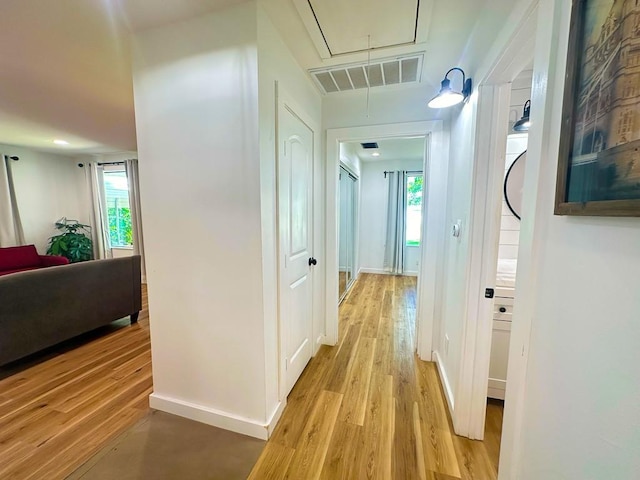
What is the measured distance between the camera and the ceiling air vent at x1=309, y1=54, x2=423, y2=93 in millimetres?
1827

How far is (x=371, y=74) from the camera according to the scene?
6.47 ft

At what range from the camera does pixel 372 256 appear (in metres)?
5.69

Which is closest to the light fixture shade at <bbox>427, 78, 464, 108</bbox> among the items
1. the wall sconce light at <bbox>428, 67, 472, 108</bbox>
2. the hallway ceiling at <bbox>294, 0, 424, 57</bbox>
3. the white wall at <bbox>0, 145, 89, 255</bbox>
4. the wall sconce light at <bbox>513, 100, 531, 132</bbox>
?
the wall sconce light at <bbox>428, 67, 472, 108</bbox>

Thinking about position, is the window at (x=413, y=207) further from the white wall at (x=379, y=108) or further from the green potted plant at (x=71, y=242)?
the green potted plant at (x=71, y=242)

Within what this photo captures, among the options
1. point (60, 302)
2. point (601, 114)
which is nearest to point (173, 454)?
point (60, 302)

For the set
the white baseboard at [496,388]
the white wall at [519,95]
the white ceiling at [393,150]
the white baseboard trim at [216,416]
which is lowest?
the white baseboard trim at [216,416]

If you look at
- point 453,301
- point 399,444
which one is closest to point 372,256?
point 453,301

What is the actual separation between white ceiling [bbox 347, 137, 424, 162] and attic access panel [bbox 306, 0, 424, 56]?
Answer: 1970 millimetres

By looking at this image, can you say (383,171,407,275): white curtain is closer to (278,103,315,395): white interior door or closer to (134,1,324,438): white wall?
(278,103,315,395): white interior door

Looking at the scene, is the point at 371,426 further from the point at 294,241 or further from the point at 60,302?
the point at 60,302

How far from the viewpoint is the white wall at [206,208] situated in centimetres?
138

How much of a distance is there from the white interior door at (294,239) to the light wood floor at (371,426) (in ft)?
0.82

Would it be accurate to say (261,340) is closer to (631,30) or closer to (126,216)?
(631,30)

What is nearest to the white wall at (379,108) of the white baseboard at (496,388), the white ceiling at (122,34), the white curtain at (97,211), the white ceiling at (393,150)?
the white ceiling at (122,34)
